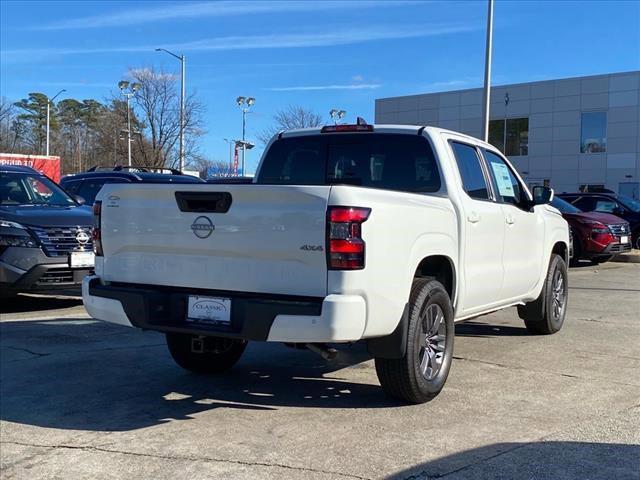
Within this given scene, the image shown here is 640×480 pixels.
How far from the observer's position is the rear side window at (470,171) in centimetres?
574

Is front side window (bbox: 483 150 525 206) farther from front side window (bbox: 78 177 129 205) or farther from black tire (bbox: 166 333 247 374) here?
front side window (bbox: 78 177 129 205)

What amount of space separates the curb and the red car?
1.57 m

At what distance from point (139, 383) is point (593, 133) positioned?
39300 mm

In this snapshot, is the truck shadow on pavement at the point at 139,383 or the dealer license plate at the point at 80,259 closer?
the truck shadow on pavement at the point at 139,383

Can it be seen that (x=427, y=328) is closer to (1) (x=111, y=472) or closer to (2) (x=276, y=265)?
(2) (x=276, y=265)

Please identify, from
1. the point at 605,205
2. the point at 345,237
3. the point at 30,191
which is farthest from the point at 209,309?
the point at 605,205

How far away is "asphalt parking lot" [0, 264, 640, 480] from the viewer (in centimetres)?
387

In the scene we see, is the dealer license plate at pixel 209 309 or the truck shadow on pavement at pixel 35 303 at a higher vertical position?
the dealer license plate at pixel 209 309

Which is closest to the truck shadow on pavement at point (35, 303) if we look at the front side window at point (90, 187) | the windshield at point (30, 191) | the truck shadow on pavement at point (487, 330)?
the windshield at point (30, 191)

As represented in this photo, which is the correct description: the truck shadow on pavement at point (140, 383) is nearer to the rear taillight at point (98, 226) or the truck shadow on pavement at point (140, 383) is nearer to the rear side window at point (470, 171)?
the rear taillight at point (98, 226)

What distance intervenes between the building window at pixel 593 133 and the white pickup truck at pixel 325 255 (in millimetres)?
37022

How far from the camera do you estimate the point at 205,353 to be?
228 inches

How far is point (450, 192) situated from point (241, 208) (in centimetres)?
186

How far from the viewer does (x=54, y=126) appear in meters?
68.6
